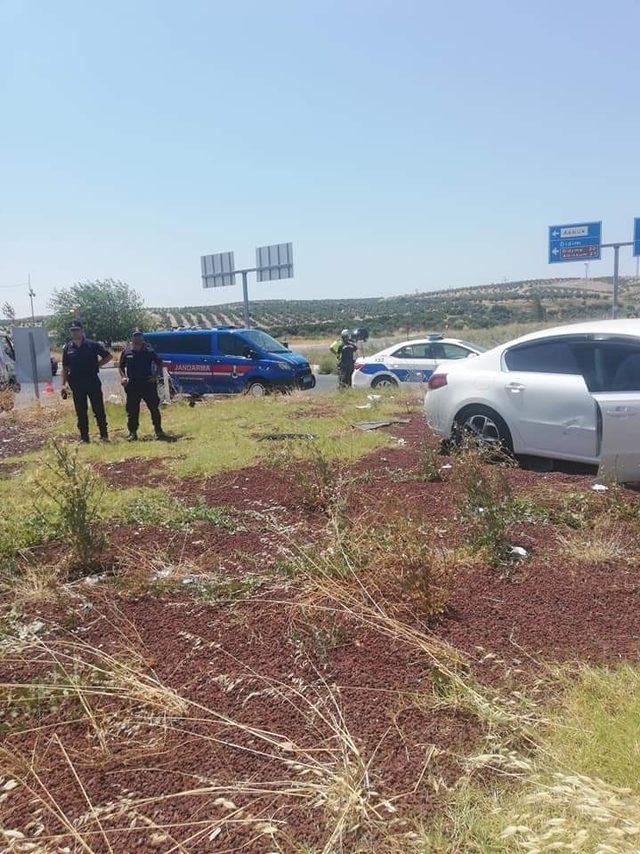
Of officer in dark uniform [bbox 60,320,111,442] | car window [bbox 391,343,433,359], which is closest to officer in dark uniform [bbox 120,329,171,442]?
officer in dark uniform [bbox 60,320,111,442]

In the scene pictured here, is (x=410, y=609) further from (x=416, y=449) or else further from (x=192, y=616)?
(x=416, y=449)

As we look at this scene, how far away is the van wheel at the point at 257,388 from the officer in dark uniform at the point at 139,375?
6018 mm

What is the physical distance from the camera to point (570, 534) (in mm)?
4609

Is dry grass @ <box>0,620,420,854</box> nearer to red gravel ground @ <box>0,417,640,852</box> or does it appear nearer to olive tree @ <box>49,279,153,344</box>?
red gravel ground @ <box>0,417,640,852</box>

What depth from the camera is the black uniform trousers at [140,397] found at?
961cm

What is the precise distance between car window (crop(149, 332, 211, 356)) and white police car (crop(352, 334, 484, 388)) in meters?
3.70

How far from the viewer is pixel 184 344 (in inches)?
647

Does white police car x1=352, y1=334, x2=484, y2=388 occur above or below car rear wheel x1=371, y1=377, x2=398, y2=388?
above

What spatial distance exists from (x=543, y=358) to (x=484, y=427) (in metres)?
0.90

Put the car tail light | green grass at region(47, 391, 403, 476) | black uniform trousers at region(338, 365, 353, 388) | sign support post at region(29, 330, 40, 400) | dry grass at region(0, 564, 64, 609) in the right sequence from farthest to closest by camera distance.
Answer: black uniform trousers at region(338, 365, 353, 388) → sign support post at region(29, 330, 40, 400) → green grass at region(47, 391, 403, 476) → the car tail light → dry grass at region(0, 564, 64, 609)

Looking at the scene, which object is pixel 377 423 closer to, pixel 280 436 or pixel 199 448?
pixel 280 436

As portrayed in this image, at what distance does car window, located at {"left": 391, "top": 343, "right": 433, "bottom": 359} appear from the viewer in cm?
1540

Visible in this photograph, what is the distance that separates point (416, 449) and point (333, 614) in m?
4.54

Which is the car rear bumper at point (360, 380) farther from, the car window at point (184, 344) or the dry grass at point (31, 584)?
the dry grass at point (31, 584)
